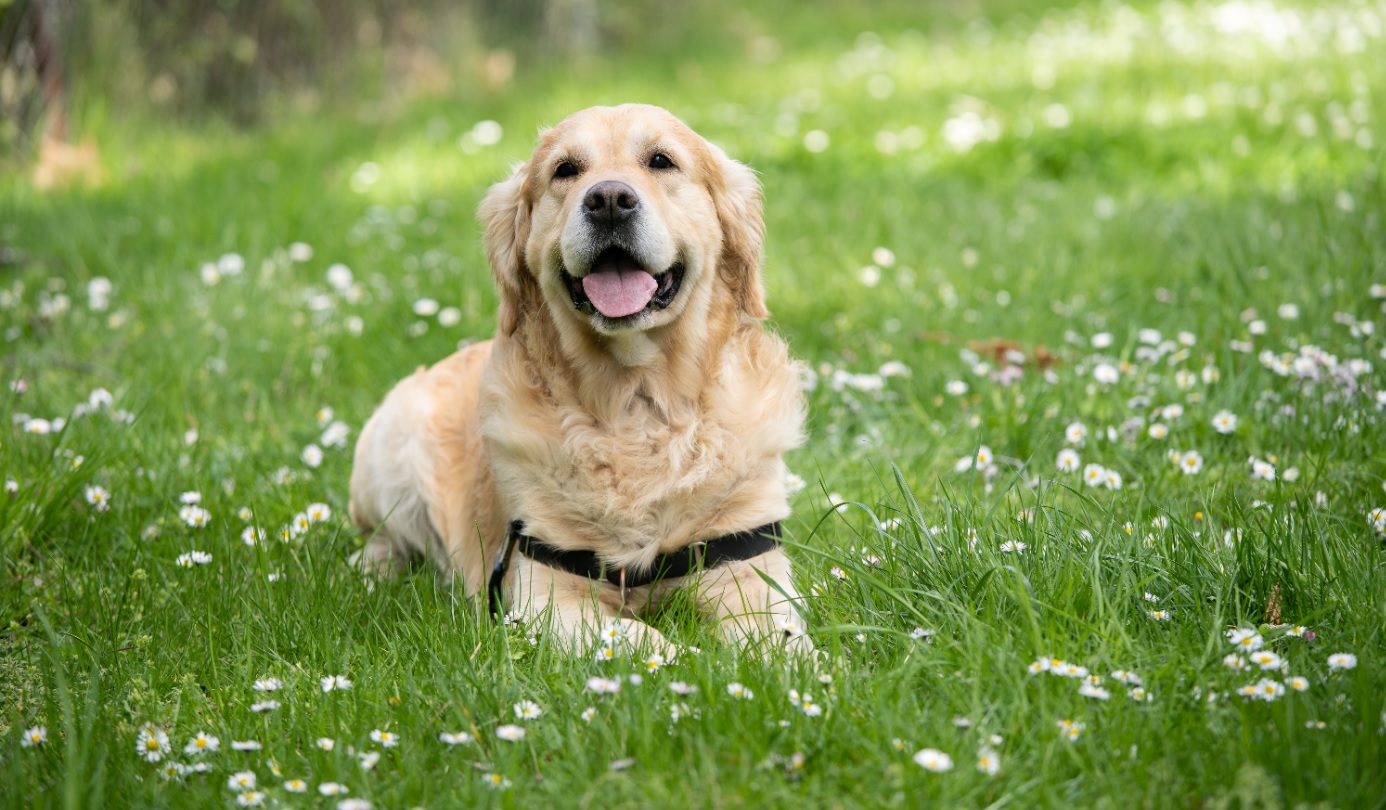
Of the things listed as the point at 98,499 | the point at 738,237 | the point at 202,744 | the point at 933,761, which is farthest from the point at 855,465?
the point at 98,499

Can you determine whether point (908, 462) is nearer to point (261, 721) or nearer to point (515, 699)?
point (515, 699)

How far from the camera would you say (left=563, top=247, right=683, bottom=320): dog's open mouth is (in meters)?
2.96

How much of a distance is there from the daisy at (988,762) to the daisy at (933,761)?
58 millimetres

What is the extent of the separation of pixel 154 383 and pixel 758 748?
3299mm

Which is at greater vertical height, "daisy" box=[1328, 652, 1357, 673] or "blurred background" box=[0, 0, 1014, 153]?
"blurred background" box=[0, 0, 1014, 153]

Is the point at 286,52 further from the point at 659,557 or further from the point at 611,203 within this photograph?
the point at 659,557

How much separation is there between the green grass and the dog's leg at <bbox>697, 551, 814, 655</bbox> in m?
0.08

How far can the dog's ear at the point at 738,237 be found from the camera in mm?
3283

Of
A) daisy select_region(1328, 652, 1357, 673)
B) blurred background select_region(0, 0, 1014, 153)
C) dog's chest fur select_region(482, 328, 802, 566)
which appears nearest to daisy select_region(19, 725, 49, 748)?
dog's chest fur select_region(482, 328, 802, 566)

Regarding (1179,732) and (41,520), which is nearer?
(1179,732)

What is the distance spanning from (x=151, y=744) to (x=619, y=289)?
1477 mm

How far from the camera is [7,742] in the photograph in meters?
2.28

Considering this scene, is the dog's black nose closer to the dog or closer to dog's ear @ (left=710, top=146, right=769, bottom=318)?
the dog

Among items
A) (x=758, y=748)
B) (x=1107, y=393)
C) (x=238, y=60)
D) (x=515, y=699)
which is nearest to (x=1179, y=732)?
(x=758, y=748)
